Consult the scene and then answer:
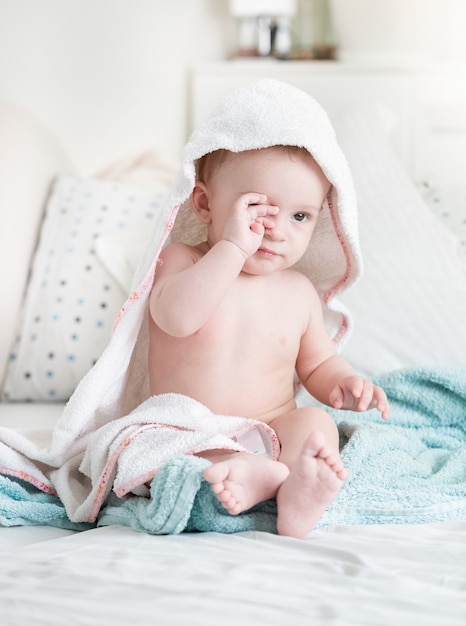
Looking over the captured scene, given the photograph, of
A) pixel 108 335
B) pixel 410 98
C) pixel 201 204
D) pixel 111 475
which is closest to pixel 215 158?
pixel 201 204

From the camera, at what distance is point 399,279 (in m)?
1.73

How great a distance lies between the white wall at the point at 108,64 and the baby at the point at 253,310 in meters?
1.63

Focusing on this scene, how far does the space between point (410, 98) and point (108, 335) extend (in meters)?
1.40

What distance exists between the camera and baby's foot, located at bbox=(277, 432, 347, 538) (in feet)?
3.17

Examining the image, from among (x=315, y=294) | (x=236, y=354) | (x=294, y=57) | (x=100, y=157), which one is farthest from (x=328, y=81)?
(x=236, y=354)

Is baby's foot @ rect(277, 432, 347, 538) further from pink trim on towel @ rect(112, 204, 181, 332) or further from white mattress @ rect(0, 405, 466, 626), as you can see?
pink trim on towel @ rect(112, 204, 181, 332)

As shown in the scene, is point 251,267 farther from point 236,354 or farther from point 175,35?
point 175,35

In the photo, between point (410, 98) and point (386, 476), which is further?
point (410, 98)

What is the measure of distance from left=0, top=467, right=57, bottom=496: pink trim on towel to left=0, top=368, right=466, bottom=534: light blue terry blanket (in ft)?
0.03

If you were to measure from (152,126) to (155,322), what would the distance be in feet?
5.82

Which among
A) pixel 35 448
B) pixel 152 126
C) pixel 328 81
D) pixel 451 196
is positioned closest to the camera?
pixel 35 448

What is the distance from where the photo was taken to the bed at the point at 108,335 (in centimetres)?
79

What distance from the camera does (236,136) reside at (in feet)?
4.00

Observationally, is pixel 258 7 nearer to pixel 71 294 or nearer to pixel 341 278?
pixel 71 294
